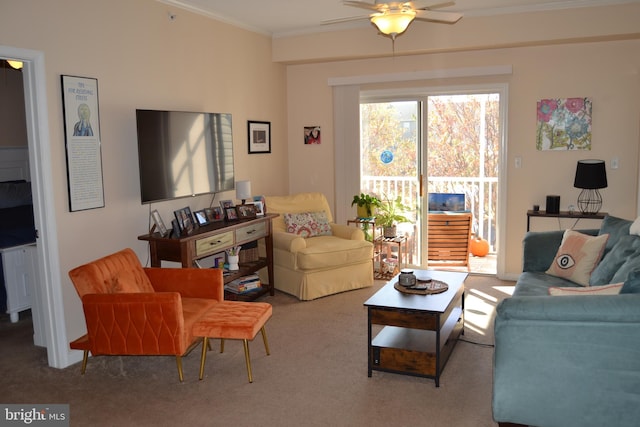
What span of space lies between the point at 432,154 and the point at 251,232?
348 centimetres

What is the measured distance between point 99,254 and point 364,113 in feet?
11.5

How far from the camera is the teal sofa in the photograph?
8.34 feet

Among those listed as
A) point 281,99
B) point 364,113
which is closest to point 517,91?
point 364,113

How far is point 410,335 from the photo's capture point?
380cm

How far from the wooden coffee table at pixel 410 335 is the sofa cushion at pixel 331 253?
1.43 metres

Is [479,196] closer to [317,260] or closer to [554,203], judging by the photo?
[554,203]

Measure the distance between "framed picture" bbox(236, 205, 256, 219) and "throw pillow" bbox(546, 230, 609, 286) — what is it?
2632 mm

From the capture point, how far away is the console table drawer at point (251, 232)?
493cm

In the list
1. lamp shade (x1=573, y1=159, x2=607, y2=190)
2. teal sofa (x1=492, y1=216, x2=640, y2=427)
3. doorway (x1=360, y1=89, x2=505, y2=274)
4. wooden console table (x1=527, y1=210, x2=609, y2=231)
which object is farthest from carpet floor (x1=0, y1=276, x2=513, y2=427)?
doorway (x1=360, y1=89, x2=505, y2=274)

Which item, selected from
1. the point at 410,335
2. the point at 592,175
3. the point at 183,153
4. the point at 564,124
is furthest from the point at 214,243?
the point at 564,124

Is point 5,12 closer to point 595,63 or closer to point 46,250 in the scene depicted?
point 46,250

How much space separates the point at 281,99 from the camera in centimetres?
661

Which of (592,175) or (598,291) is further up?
(592,175)

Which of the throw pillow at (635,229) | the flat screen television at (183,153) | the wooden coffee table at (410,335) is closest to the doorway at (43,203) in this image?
the flat screen television at (183,153)
